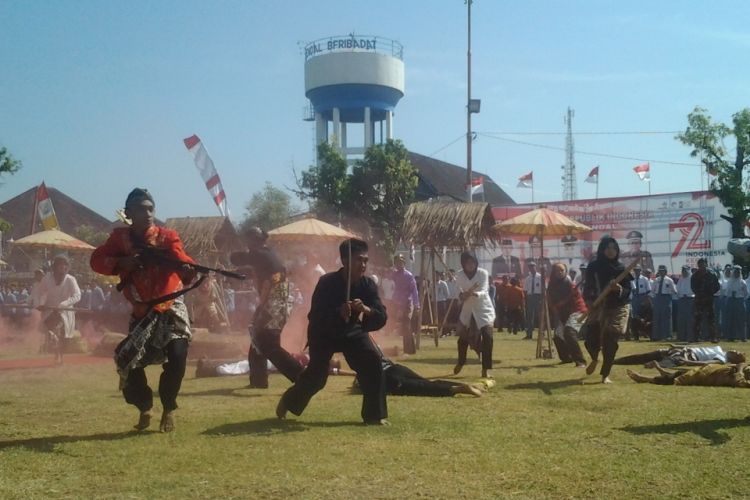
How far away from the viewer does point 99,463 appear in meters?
5.89

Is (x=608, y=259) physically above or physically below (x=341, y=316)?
above

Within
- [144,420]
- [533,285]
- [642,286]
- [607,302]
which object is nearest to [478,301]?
[607,302]

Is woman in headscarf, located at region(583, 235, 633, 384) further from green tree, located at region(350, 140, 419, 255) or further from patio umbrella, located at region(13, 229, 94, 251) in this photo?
green tree, located at region(350, 140, 419, 255)

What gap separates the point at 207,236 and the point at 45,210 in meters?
7.18

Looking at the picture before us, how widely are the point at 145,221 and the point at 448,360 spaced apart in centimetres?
870

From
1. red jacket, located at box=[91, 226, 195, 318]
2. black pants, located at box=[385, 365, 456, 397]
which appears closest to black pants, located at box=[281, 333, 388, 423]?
red jacket, located at box=[91, 226, 195, 318]

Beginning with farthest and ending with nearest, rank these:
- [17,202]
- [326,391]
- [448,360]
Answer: [17,202]
[448,360]
[326,391]

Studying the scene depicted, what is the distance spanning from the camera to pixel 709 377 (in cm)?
1037

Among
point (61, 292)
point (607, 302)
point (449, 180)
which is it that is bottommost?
point (607, 302)

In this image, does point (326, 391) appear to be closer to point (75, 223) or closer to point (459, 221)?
point (459, 221)

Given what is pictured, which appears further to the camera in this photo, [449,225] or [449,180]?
[449,180]

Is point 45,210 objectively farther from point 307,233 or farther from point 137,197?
point 137,197

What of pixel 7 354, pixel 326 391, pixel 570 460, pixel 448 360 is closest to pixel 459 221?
pixel 448 360

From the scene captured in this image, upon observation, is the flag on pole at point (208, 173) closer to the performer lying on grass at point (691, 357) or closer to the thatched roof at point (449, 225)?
the thatched roof at point (449, 225)
